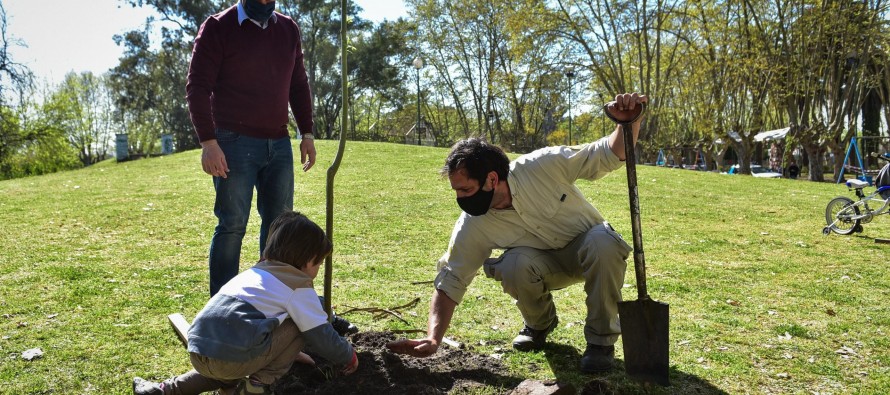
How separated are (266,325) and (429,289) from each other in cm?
280

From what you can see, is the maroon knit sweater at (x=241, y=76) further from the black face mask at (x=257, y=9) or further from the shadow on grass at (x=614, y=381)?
the shadow on grass at (x=614, y=381)

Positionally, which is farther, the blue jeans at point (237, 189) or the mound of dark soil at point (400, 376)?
the blue jeans at point (237, 189)

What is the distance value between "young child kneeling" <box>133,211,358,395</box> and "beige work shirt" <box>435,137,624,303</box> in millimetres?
830

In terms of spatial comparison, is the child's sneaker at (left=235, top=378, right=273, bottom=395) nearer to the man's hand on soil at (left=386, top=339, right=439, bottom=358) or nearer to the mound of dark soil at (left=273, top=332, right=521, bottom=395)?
the mound of dark soil at (left=273, top=332, right=521, bottom=395)

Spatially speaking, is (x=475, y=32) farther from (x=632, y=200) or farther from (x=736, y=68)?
(x=632, y=200)

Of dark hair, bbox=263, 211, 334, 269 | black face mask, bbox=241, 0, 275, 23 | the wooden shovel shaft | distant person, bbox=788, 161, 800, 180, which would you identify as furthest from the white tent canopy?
dark hair, bbox=263, 211, 334, 269

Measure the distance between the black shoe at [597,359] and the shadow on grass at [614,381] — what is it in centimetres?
3

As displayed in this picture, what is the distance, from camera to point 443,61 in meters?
42.9

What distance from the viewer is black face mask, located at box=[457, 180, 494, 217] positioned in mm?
3244

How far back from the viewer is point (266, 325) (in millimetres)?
2414

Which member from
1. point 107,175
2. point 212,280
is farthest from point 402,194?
point 107,175

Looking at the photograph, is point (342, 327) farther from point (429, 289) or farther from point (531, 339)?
point (429, 289)

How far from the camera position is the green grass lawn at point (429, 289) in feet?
10.9

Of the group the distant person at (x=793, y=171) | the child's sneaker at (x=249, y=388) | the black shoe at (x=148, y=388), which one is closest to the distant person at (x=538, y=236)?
the child's sneaker at (x=249, y=388)
